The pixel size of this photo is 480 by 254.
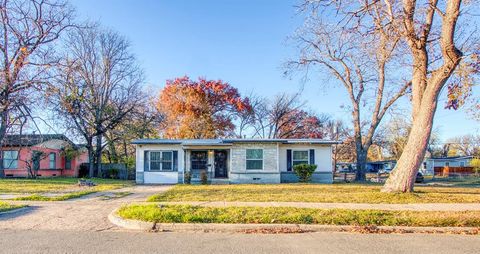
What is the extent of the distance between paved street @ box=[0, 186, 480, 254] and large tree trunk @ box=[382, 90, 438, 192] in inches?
247

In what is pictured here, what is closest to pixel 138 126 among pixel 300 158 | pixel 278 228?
pixel 300 158

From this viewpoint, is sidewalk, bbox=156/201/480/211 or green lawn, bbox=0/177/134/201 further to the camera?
green lawn, bbox=0/177/134/201

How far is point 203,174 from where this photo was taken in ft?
72.7

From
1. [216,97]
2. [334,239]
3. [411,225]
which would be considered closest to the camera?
[334,239]

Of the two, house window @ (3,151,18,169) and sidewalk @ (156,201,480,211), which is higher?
house window @ (3,151,18,169)

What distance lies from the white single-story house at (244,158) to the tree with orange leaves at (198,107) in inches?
491

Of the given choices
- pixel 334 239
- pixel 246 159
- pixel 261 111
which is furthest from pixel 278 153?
pixel 261 111

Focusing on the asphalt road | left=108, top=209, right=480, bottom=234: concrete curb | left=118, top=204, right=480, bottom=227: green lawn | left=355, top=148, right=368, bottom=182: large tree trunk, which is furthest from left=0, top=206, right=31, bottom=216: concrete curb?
left=355, top=148, right=368, bottom=182: large tree trunk

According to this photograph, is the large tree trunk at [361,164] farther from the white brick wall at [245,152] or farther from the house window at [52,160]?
the house window at [52,160]

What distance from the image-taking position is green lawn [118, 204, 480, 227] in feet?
26.2

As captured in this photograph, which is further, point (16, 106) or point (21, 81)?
point (21, 81)

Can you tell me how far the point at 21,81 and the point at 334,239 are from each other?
16912mm

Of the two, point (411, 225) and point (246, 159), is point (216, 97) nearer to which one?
point (246, 159)

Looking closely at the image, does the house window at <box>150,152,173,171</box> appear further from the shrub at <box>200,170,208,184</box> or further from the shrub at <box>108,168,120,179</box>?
the shrub at <box>108,168,120,179</box>
